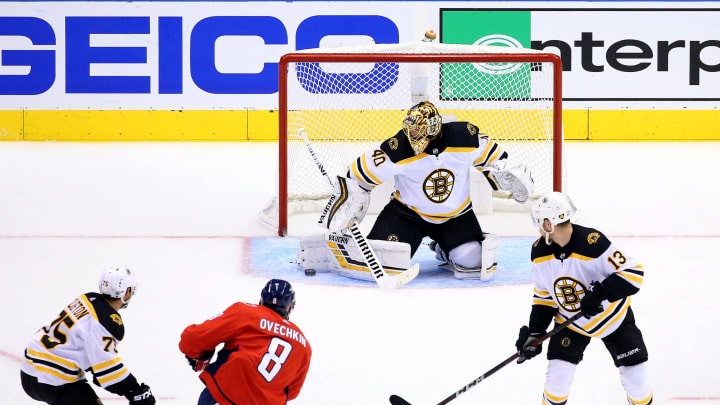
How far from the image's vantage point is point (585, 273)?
11.3 feet

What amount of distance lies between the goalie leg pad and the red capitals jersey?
2.51 metres

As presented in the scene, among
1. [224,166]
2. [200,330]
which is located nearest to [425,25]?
[224,166]

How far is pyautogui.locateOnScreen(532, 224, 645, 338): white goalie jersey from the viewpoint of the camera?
3.37 metres

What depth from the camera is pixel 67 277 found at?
552 centimetres

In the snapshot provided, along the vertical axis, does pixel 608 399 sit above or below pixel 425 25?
below

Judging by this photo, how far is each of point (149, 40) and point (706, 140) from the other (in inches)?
214

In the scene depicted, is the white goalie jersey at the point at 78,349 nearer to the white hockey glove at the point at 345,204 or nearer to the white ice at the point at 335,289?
the white ice at the point at 335,289

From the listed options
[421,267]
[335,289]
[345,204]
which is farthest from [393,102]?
[335,289]

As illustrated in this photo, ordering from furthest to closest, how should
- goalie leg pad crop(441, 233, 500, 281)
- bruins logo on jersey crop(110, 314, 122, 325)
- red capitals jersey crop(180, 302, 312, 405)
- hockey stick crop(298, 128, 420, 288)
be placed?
goalie leg pad crop(441, 233, 500, 281)
hockey stick crop(298, 128, 420, 288)
bruins logo on jersey crop(110, 314, 122, 325)
red capitals jersey crop(180, 302, 312, 405)

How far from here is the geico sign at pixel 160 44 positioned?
10.6 metres

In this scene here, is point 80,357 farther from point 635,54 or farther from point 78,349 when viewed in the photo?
point 635,54

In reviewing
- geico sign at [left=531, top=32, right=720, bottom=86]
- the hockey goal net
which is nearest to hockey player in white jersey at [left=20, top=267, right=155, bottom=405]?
the hockey goal net

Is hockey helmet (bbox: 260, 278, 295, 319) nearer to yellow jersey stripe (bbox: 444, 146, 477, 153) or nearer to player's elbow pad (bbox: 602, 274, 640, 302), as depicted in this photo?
player's elbow pad (bbox: 602, 274, 640, 302)

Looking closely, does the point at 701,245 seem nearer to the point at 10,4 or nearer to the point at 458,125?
the point at 458,125
